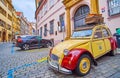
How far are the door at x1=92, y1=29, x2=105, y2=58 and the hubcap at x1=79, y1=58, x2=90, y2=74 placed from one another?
0.65 meters

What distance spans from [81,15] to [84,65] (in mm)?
8105

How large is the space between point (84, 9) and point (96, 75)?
8.27 meters

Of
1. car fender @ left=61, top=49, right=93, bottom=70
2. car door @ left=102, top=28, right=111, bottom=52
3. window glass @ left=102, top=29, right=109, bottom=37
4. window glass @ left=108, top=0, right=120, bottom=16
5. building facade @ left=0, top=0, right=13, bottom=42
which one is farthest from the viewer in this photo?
building facade @ left=0, top=0, right=13, bottom=42

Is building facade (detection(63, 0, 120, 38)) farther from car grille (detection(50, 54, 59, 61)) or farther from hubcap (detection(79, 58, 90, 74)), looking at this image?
car grille (detection(50, 54, 59, 61))

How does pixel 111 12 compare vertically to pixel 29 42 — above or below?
above

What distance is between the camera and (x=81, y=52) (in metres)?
4.20

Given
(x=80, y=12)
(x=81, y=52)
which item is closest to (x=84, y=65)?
(x=81, y=52)

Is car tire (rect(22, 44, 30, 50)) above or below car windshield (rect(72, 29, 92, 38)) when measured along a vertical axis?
below

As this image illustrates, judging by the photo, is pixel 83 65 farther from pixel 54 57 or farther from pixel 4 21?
pixel 4 21

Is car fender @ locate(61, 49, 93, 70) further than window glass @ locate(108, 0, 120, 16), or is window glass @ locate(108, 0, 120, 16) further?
window glass @ locate(108, 0, 120, 16)

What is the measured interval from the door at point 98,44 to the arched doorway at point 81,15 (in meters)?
5.99

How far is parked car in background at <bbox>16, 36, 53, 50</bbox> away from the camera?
536 inches

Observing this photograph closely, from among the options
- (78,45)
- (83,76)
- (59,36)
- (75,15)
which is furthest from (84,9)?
(83,76)

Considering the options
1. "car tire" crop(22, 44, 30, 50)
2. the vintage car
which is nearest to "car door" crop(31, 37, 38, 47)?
"car tire" crop(22, 44, 30, 50)
